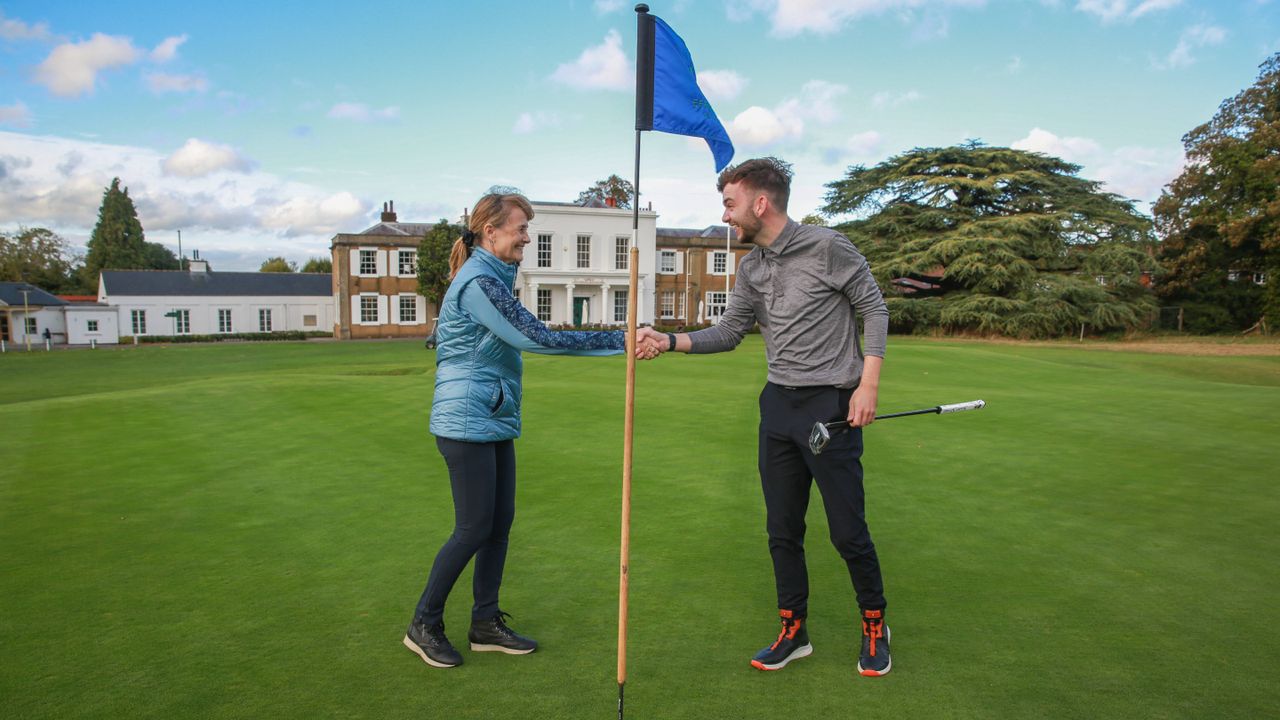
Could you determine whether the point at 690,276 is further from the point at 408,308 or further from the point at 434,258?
the point at 408,308

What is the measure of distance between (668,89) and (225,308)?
62590mm

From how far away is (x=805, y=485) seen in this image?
384 centimetres

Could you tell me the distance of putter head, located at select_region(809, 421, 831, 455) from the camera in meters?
3.52

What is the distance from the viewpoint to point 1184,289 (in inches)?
1630

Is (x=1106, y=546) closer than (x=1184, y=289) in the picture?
Yes

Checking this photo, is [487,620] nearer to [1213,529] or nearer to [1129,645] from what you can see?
[1129,645]

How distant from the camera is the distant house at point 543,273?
52156 mm

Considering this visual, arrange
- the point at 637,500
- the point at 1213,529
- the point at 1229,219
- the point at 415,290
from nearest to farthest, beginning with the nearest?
1. the point at 1213,529
2. the point at 637,500
3. the point at 1229,219
4. the point at 415,290

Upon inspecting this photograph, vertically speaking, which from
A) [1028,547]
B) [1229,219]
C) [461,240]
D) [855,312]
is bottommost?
[1028,547]

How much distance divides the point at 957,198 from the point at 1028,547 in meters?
40.3

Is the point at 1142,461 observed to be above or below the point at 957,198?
Answer: below

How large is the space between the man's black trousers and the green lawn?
14.7 inches

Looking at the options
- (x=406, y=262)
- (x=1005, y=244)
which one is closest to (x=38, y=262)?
(x=406, y=262)

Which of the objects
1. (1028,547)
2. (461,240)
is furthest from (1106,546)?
(461,240)
